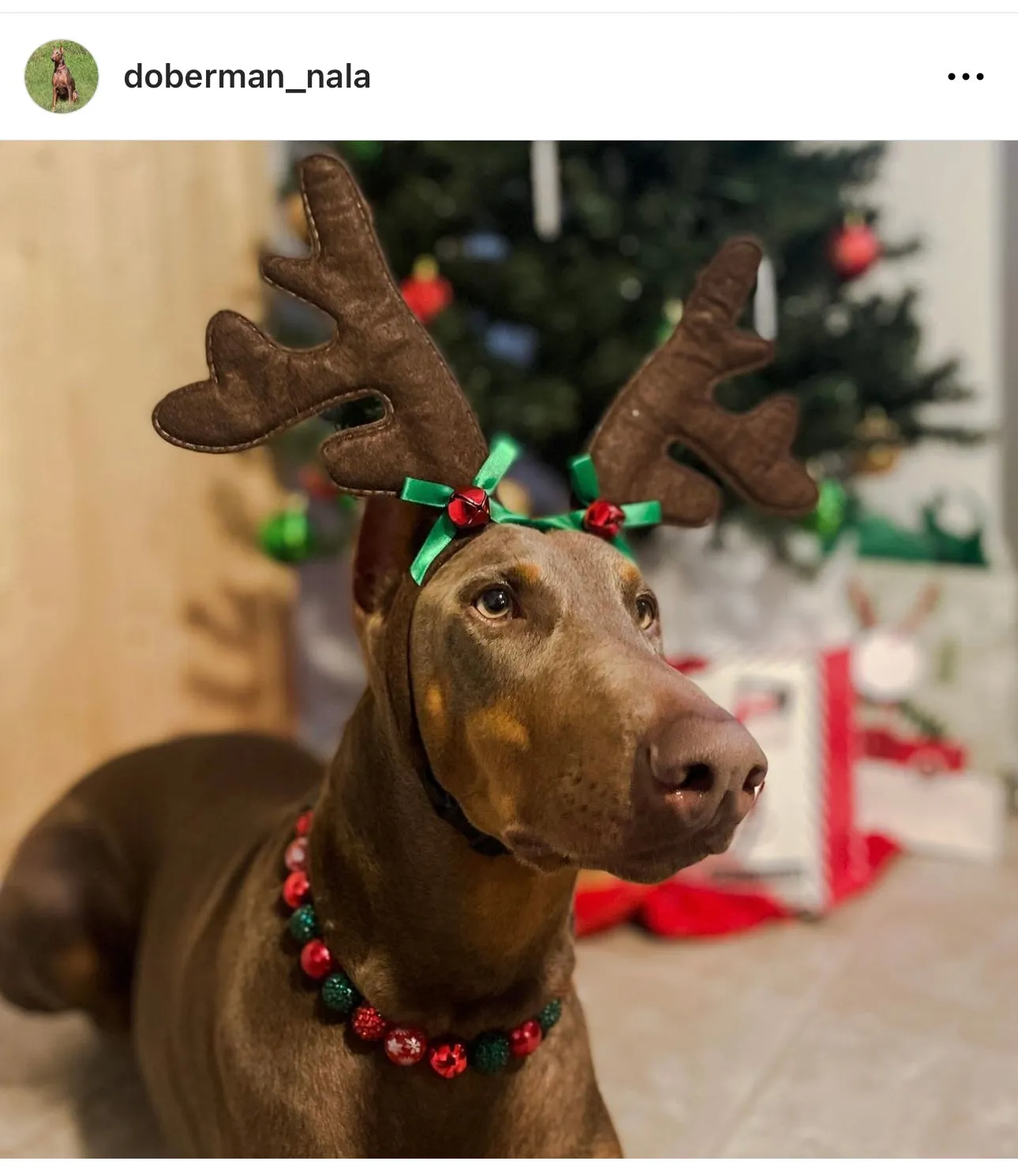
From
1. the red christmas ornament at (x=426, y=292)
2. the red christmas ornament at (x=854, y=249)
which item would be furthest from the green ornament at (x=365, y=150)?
the red christmas ornament at (x=854, y=249)

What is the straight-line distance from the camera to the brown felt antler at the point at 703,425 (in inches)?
33.8

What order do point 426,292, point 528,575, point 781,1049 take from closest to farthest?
point 528,575 < point 781,1049 < point 426,292

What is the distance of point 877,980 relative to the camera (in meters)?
1.48

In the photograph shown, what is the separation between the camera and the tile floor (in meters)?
1.15

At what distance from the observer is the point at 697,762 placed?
0.58m

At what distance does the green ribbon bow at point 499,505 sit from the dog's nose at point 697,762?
226mm

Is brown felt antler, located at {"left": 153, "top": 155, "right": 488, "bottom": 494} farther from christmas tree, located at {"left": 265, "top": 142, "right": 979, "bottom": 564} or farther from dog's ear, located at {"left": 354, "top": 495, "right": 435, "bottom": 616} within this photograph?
christmas tree, located at {"left": 265, "top": 142, "right": 979, "bottom": 564}

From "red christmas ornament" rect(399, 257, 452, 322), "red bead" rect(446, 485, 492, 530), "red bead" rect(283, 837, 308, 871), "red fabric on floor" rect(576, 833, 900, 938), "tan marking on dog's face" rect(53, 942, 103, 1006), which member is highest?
"red christmas ornament" rect(399, 257, 452, 322)

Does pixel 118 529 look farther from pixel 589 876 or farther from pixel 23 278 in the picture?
pixel 589 876
